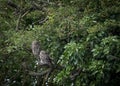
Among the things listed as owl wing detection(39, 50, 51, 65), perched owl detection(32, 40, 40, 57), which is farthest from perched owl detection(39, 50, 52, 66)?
perched owl detection(32, 40, 40, 57)

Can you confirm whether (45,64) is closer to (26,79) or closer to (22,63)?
(22,63)

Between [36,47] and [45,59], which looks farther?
[36,47]

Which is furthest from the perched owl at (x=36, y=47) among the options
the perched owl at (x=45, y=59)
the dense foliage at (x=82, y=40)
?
the perched owl at (x=45, y=59)

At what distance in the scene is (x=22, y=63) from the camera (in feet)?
17.8

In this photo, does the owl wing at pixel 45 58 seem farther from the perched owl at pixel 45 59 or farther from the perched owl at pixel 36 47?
the perched owl at pixel 36 47

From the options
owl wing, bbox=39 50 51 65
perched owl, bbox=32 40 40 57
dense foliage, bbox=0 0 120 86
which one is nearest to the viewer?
dense foliage, bbox=0 0 120 86

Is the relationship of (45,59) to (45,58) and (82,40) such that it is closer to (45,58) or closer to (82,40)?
Result: (45,58)

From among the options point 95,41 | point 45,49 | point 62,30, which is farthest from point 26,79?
point 95,41

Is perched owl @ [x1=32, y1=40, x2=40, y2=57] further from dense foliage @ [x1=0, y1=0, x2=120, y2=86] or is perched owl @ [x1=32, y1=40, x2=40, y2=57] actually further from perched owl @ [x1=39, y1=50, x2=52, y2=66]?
perched owl @ [x1=39, y1=50, x2=52, y2=66]

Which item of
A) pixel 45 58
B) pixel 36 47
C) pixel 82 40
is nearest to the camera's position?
pixel 82 40

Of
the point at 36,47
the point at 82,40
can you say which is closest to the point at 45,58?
the point at 36,47

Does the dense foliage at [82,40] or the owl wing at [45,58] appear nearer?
the dense foliage at [82,40]

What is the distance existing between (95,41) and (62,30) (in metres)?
0.54

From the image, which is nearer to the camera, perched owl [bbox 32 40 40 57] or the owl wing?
the owl wing
